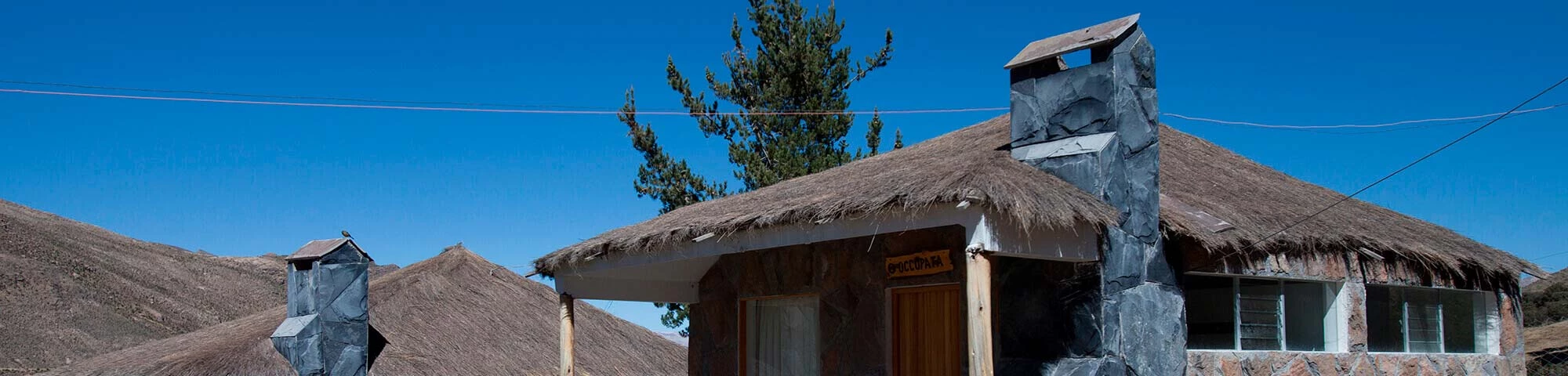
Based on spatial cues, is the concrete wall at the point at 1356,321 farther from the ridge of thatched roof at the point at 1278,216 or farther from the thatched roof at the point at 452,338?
the thatched roof at the point at 452,338

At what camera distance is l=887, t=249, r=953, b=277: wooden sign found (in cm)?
1013

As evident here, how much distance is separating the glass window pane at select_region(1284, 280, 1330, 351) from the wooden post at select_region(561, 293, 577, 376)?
6333 mm

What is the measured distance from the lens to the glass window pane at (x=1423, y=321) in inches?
447

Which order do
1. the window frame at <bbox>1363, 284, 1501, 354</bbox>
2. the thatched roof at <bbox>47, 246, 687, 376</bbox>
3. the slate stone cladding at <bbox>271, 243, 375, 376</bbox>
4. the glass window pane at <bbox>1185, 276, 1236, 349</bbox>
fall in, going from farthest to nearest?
the thatched roof at <bbox>47, 246, 687, 376</bbox> < the slate stone cladding at <bbox>271, 243, 375, 376</bbox> < the window frame at <bbox>1363, 284, 1501, 354</bbox> < the glass window pane at <bbox>1185, 276, 1236, 349</bbox>

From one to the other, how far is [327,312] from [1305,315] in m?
9.22

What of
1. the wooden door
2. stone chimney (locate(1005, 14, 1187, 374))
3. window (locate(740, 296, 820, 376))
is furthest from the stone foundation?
window (locate(740, 296, 820, 376))

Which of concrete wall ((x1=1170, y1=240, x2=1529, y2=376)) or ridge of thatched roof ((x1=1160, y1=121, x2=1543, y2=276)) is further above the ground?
ridge of thatched roof ((x1=1160, y1=121, x2=1543, y2=276))

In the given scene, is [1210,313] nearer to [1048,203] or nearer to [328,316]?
[1048,203]

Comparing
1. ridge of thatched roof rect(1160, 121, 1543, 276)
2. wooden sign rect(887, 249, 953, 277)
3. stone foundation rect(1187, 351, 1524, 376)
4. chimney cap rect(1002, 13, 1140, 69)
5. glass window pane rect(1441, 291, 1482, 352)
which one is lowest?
stone foundation rect(1187, 351, 1524, 376)

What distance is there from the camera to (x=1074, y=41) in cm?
975

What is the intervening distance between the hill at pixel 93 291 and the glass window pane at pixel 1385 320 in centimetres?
2237

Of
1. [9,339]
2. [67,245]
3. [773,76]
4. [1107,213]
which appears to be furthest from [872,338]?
[67,245]

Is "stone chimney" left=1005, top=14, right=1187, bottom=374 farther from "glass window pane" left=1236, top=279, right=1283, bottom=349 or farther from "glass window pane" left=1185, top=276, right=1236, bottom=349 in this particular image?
"glass window pane" left=1236, top=279, right=1283, bottom=349

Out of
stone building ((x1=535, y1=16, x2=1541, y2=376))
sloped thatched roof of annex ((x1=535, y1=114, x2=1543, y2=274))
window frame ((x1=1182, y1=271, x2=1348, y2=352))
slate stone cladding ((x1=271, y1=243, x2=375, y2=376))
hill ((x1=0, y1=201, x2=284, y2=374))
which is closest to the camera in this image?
sloped thatched roof of annex ((x1=535, y1=114, x2=1543, y2=274))
